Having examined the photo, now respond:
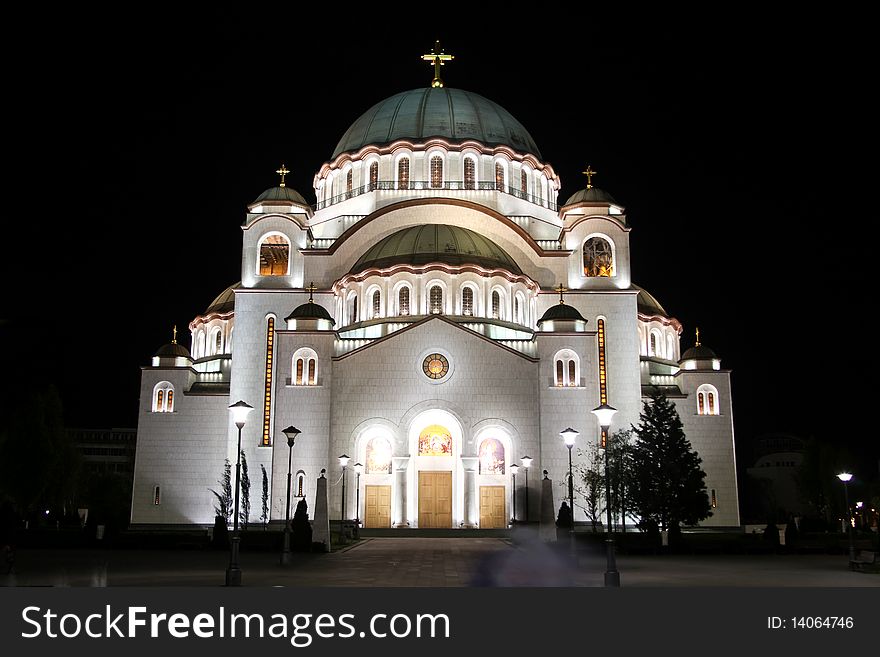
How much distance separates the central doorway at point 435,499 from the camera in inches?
1481

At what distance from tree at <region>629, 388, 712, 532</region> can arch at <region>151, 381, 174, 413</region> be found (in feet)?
71.9

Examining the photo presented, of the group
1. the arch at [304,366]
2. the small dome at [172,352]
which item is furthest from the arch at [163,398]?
the arch at [304,366]

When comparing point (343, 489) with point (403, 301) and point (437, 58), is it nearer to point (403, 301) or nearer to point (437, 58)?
point (403, 301)

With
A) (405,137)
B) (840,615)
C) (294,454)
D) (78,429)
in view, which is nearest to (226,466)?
(294,454)

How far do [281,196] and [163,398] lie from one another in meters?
11.5

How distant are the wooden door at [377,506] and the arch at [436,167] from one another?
17.0 m

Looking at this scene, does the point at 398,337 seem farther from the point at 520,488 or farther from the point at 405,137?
the point at 405,137

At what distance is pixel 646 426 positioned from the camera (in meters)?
34.0

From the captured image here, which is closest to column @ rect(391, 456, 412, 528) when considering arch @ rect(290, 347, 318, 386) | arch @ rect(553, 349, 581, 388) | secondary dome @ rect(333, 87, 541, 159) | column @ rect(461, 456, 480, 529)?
column @ rect(461, 456, 480, 529)

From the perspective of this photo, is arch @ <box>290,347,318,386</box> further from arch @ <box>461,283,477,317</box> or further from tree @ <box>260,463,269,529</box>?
arch @ <box>461,283,477,317</box>

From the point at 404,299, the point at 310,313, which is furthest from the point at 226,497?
the point at 404,299

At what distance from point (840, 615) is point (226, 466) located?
1231 inches

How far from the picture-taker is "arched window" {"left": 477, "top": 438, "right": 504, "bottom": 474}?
3819cm

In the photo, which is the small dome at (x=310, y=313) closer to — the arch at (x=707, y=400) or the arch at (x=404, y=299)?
the arch at (x=404, y=299)
